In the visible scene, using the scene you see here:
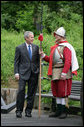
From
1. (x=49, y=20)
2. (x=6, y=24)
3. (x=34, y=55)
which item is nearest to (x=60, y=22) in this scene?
(x=49, y=20)

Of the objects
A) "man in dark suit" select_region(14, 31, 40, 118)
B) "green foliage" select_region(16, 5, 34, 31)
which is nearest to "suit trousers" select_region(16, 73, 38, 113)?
"man in dark suit" select_region(14, 31, 40, 118)

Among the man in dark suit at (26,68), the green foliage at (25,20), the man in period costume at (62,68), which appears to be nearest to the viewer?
the man in period costume at (62,68)

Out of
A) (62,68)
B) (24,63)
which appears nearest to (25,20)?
(24,63)

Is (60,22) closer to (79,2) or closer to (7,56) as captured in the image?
(79,2)

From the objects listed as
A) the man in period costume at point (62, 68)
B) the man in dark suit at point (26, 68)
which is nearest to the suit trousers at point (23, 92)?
the man in dark suit at point (26, 68)

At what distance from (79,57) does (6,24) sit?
11.5 m

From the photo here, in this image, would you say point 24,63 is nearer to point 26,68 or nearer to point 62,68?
point 26,68

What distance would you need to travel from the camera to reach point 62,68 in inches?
236

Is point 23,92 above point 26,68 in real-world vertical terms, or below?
below

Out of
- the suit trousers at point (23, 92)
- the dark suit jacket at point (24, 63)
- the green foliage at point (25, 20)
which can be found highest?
the green foliage at point (25, 20)

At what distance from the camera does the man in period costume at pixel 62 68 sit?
19.4ft

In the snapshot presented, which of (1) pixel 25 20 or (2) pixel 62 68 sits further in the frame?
(1) pixel 25 20

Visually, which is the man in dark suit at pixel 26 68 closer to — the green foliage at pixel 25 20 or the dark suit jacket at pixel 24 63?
the dark suit jacket at pixel 24 63

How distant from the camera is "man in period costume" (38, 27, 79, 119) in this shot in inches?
233
